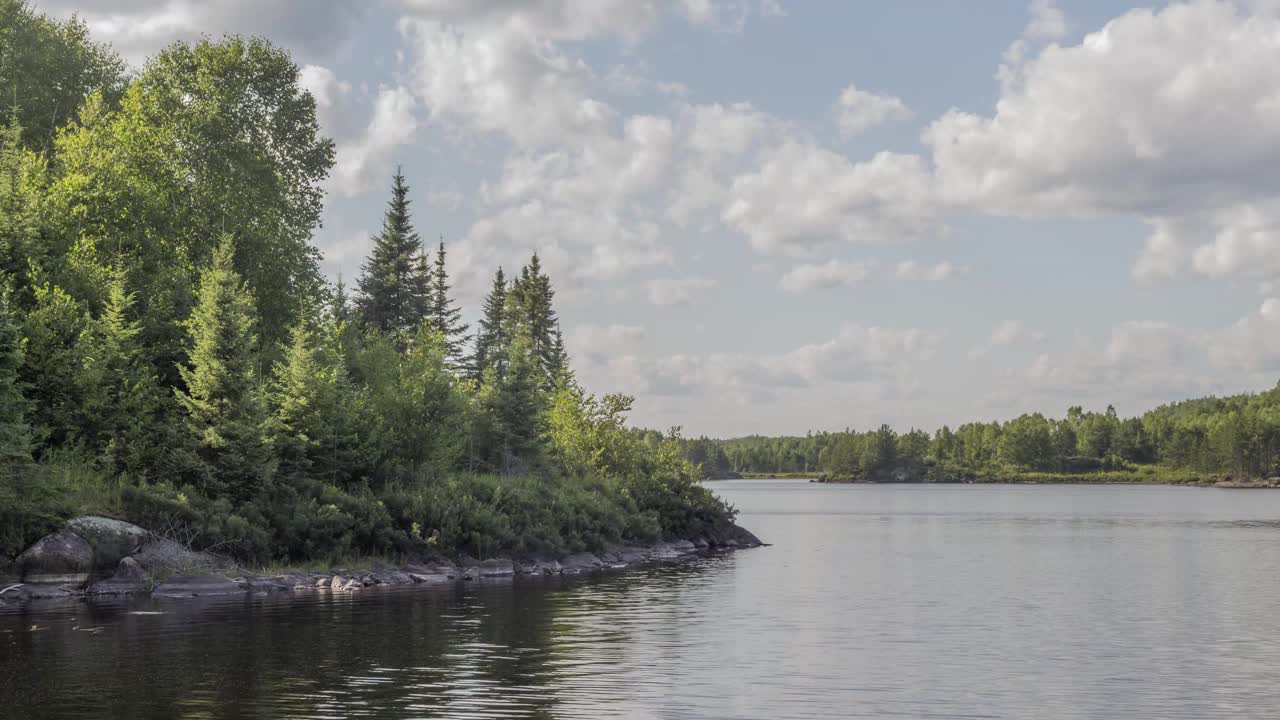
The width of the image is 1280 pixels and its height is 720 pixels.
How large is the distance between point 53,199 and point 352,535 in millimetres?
21361

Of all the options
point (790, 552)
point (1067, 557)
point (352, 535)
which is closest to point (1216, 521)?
point (1067, 557)

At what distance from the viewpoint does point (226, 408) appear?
4400cm

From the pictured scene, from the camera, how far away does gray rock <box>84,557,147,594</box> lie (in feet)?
122

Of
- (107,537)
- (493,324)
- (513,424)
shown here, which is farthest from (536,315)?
(107,537)

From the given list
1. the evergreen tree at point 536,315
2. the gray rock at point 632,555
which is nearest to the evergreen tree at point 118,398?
the gray rock at point 632,555

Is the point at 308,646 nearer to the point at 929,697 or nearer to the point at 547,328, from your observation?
the point at 929,697

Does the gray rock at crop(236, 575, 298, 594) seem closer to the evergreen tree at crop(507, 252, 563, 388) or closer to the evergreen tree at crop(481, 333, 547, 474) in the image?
the evergreen tree at crop(481, 333, 547, 474)

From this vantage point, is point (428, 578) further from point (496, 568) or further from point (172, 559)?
point (172, 559)

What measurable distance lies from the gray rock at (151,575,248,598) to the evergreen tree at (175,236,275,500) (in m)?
4.72

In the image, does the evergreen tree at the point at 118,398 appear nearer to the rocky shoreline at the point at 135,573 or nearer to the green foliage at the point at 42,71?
the rocky shoreline at the point at 135,573

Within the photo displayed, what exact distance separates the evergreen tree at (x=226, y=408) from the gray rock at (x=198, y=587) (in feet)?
15.5

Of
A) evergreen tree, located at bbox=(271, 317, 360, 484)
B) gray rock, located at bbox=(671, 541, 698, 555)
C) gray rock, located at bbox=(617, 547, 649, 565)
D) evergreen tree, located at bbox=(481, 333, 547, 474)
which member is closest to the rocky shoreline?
evergreen tree, located at bbox=(271, 317, 360, 484)

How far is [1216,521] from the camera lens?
10444 cm

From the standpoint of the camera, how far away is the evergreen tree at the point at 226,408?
142 feet
